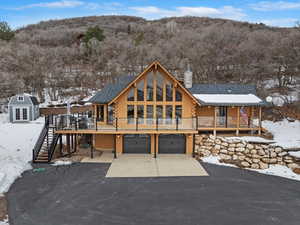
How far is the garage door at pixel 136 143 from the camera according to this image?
1645 centimetres

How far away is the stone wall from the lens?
13977 mm

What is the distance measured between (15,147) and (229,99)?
583 inches

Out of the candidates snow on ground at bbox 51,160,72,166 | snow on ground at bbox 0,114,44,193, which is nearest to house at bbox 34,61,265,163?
snow on ground at bbox 0,114,44,193

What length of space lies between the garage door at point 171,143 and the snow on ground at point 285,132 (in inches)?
222

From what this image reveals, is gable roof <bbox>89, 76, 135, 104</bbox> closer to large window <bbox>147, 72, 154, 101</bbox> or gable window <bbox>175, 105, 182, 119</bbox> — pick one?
large window <bbox>147, 72, 154, 101</bbox>

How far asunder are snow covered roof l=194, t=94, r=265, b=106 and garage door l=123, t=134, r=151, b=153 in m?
4.45

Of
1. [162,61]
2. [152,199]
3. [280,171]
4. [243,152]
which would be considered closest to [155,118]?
[243,152]

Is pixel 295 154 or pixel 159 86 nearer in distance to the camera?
pixel 295 154

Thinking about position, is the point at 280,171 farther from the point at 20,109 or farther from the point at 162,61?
the point at 162,61

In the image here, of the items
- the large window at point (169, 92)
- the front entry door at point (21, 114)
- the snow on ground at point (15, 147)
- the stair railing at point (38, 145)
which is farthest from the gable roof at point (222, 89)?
the front entry door at point (21, 114)

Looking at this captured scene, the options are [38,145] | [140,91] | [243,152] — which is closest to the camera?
[243,152]

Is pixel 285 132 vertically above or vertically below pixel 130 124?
below

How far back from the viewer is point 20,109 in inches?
972

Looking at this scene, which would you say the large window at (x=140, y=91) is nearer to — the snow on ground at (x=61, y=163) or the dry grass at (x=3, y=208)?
the snow on ground at (x=61, y=163)
